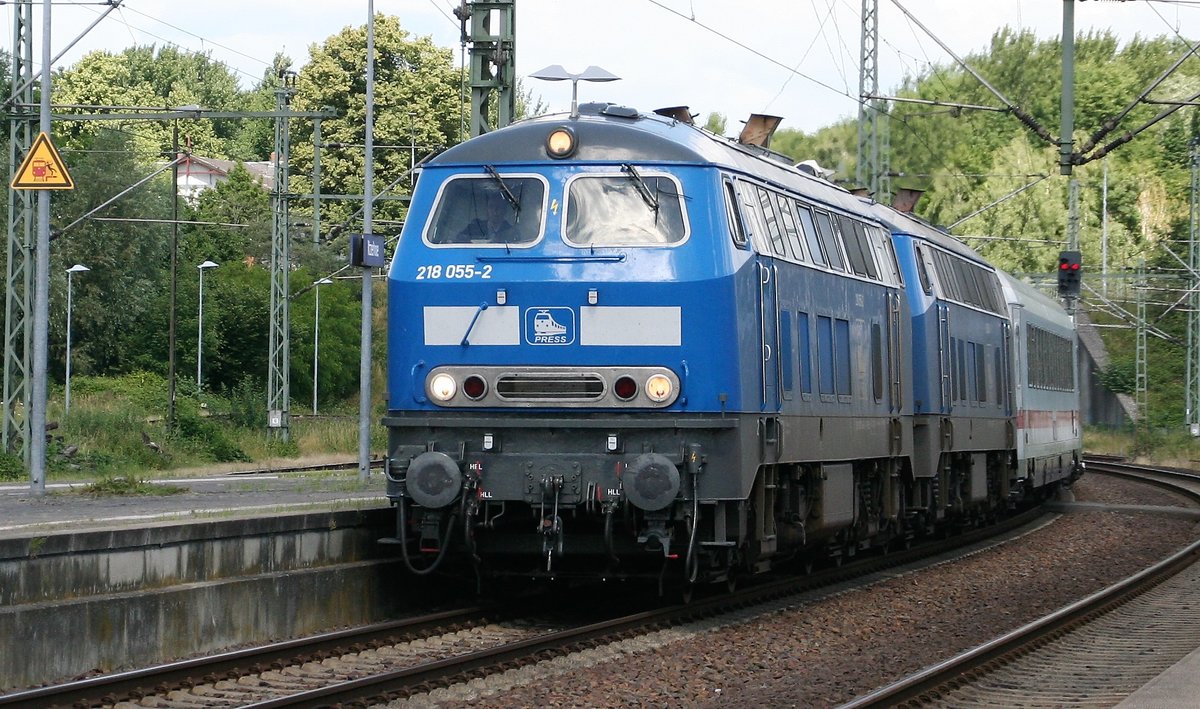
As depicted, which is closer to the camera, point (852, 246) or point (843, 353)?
point (843, 353)

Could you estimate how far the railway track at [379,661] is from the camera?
937 centimetres

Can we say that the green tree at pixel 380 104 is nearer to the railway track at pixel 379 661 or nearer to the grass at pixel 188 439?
the grass at pixel 188 439

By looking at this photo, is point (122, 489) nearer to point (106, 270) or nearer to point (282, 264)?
point (282, 264)

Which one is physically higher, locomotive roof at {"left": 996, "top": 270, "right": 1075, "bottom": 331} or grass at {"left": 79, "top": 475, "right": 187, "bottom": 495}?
locomotive roof at {"left": 996, "top": 270, "right": 1075, "bottom": 331}

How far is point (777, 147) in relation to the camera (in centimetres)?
5831

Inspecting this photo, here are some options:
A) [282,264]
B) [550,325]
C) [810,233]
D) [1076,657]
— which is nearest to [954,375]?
[810,233]

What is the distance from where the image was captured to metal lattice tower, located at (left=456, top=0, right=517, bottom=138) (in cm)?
2089

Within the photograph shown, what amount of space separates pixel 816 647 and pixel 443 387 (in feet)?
11.3

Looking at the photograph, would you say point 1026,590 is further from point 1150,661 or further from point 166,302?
point 166,302

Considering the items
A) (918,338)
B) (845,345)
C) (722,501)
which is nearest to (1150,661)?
(722,501)

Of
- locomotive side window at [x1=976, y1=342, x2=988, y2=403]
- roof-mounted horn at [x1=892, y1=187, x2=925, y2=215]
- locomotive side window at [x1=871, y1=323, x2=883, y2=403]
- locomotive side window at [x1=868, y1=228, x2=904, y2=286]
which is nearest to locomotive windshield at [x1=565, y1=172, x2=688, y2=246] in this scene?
locomotive side window at [x1=871, y1=323, x2=883, y2=403]

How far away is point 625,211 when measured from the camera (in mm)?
13320

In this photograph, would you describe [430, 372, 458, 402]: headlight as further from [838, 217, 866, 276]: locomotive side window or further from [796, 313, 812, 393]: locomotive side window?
[838, 217, 866, 276]: locomotive side window

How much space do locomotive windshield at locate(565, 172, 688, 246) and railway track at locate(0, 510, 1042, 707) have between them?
2969 mm
